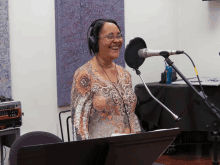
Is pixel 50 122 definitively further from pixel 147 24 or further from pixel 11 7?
pixel 147 24

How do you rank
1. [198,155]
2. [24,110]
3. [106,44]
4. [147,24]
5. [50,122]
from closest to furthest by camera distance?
1. [106,44]
2. [24,110]
3. [50,122]
4. [198,155]
5. [147,24]

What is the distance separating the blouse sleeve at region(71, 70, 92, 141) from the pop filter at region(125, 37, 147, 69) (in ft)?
0.93

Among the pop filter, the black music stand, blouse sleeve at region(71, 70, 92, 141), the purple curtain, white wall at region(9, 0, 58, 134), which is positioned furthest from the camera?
the purple curtain

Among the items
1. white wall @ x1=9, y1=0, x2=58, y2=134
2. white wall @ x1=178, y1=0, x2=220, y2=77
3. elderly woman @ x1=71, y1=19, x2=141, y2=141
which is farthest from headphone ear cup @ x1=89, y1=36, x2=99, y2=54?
white wall @ x1=178, y1=0, x2=220, y2=77

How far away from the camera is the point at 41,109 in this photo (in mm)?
3307

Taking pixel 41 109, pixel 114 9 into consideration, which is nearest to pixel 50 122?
pixel 41 109

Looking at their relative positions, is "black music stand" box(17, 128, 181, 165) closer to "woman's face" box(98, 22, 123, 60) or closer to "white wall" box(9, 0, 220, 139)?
"woman's face" box(98, 22, 123, 60)

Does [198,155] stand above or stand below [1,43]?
below

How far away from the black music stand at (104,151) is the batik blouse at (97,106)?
1.85 ft

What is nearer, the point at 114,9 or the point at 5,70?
the point at 5,70

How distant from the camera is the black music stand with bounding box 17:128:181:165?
97cm

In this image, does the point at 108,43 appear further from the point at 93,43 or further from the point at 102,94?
the point at 102,94

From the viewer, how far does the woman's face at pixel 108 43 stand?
1845 millimetres

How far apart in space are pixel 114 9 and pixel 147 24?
78 cm
